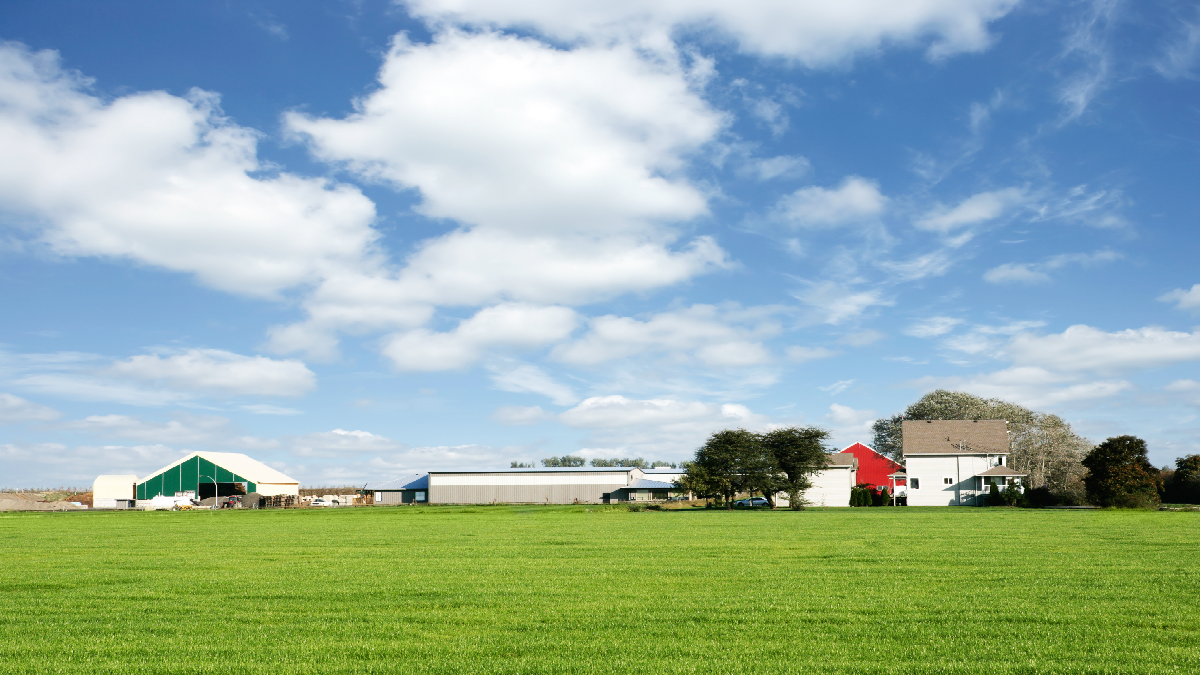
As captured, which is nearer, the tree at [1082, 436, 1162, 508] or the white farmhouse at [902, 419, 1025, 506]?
the tree at [1082, 436, 1162, 508]

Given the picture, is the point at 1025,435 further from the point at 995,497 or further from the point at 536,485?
the point at 536,485

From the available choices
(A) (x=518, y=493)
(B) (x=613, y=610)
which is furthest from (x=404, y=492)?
(B) (x=613, y=610)

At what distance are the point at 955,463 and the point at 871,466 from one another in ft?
53.3

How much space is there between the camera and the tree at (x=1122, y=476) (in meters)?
59.3

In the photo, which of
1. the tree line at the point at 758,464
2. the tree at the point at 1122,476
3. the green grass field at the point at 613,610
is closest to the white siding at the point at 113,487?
the tree line at the point at 758,464

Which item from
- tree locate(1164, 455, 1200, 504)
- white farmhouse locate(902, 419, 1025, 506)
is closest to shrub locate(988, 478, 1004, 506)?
white farmhouse locate(902, 419, 1025, 506)

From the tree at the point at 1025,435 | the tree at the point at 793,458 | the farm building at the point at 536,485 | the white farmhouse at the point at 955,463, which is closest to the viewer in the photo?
the tree at the point at 793,458

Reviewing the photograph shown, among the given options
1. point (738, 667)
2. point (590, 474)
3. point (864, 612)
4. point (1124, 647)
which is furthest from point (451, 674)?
point (590, 474)

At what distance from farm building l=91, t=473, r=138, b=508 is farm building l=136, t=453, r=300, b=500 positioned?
1896 millimetres

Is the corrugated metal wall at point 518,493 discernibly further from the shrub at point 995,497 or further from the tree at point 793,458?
the shrub at point 995,497

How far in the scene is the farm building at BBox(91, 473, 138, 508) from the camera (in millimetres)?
94312

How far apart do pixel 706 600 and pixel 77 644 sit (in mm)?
8996

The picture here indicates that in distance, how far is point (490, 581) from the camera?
15.9 metres

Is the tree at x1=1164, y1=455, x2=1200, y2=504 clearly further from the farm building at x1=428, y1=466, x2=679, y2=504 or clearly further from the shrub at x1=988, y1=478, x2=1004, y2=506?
the farm building at x1=428, y1=466, x2=679, y2=504
